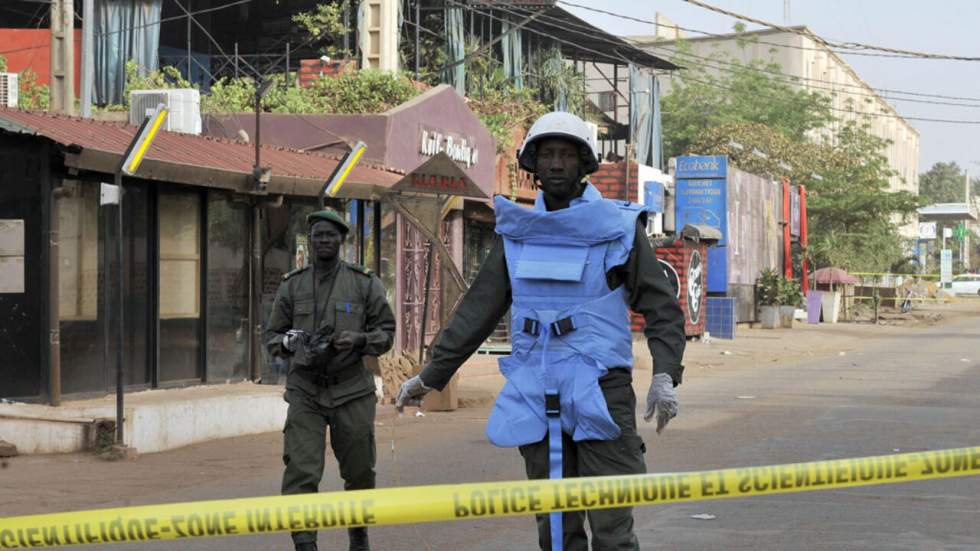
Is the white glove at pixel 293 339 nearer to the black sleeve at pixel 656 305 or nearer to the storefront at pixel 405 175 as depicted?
the black sleeve at pixel 656 305

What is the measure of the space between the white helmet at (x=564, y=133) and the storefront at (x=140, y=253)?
7.55 meters

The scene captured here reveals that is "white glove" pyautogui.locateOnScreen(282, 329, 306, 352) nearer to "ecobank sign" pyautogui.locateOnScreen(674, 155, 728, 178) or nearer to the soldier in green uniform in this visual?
the soldier in green uniform

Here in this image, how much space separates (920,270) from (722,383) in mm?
74859

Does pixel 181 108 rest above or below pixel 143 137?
above

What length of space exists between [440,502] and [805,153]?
57068 millimetres

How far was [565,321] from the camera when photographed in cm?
482

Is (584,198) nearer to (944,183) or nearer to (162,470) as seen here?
(162,470)

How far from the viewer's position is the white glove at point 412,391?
17.3 ft

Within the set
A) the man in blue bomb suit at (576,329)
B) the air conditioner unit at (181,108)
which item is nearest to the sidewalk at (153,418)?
the air conditioner unit at (181,108)

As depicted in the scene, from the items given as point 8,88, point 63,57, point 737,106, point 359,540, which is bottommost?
point 359,540

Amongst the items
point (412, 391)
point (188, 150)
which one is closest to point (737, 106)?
point (188, 150)

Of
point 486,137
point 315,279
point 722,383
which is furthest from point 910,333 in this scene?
point 315,279

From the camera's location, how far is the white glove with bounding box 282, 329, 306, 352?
708 centimetres

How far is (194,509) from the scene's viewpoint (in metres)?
4.06
